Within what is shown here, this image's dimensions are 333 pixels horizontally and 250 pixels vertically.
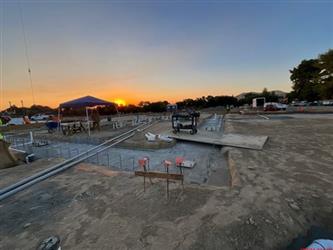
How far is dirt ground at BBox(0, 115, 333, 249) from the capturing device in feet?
6.59

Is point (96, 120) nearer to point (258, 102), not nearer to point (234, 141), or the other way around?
point (234, 141)

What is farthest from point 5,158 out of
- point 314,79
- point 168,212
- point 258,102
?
point 314,79

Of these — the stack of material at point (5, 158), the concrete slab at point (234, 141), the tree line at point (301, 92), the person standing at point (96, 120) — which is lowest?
the concrete slab at point (234, 141)

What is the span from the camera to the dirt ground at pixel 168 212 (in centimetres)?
201

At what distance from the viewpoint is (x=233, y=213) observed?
2408 millimetres

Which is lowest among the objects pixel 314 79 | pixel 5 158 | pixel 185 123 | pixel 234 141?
pixel 234 141

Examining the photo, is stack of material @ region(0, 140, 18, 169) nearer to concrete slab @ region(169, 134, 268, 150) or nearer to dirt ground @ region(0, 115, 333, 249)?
dirt ground @ region(0, 115, 333, 249)

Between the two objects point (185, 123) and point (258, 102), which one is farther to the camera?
point (258, 102)

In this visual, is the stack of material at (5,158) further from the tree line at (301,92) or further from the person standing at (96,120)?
the tree line at (301,92)

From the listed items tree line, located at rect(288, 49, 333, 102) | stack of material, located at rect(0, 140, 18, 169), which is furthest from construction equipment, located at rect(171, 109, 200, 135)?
tree line, located at rect(288, 49, 333, 102)

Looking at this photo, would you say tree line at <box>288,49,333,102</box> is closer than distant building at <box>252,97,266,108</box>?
Yes

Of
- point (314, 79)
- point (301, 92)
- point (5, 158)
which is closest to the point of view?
point (5, 158)

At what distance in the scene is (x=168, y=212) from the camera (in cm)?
249

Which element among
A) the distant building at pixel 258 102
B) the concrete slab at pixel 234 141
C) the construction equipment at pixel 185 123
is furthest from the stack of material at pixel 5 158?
the distant building at pixel 258 102
